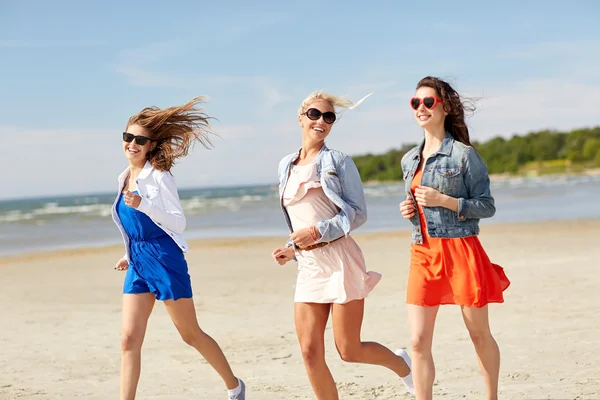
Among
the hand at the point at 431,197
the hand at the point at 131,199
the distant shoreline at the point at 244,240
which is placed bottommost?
the distant shoreline at the point at 244,240

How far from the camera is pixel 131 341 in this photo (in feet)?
15.0

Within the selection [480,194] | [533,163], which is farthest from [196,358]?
[533,163]

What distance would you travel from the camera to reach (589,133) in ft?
312

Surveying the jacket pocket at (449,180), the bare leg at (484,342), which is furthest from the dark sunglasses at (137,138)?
the bare leg at (484,342)

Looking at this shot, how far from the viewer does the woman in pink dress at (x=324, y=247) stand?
4176 millimetres

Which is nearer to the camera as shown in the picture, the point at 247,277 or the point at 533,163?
the point at 247,277

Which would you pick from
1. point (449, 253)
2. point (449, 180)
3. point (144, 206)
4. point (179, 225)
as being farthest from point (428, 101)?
point (144, 206)

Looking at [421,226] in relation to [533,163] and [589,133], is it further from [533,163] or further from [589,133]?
[589,133]

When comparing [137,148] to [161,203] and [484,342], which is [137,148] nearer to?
[161,203]

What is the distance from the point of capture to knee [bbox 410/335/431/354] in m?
4.15

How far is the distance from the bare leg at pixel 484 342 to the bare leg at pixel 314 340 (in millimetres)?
839

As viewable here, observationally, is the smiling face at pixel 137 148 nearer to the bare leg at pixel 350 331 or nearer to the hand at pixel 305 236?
the hand at pixel 305 236

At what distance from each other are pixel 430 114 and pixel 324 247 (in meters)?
1.02

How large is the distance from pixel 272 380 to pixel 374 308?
3.01m
